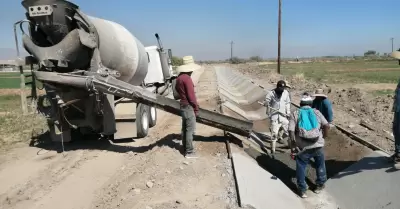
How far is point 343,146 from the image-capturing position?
9.86 m

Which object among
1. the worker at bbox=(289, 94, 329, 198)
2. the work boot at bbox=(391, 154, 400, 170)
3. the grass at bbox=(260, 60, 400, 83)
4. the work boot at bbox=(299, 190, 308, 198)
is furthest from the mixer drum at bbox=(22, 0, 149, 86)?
the grass at bbox=(260, 60, 400, 83)

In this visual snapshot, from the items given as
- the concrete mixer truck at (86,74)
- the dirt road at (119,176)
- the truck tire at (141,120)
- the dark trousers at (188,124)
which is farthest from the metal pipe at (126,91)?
the truck tire at (141,120)

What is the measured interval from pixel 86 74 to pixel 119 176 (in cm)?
233

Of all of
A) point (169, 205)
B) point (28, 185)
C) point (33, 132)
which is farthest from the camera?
point (33, 132)

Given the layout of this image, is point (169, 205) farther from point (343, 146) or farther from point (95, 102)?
point (343, 146)

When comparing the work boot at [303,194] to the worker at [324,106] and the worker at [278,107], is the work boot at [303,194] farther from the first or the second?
the worker at [278,107]

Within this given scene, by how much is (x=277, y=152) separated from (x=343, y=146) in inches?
65.3

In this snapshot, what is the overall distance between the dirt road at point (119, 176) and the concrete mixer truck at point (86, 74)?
0.61 meters

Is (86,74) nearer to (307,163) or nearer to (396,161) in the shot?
(307,163)

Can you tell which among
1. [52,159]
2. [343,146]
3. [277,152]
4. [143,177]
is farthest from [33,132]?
[343,146]

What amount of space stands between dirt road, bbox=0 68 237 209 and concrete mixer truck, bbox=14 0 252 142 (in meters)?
0.61

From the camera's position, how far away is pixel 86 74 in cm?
830

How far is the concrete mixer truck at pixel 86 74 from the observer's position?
8203mm

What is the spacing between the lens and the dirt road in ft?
20.5
